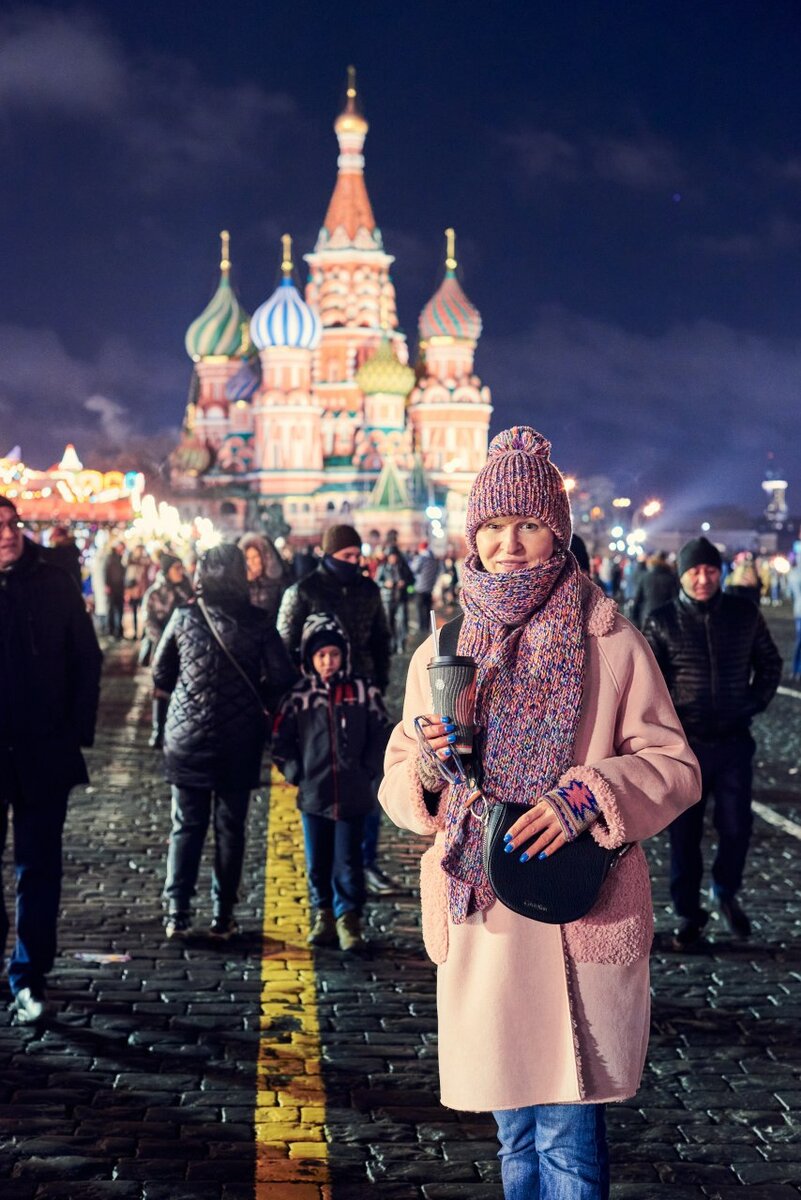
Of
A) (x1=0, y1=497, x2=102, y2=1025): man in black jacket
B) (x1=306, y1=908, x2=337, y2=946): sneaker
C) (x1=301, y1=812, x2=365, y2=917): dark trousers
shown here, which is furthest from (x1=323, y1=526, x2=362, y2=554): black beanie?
(x1=0, y1=497, x2=102, y2=1025): man in black jacket

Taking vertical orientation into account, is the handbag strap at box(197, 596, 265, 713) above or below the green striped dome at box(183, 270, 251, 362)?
below

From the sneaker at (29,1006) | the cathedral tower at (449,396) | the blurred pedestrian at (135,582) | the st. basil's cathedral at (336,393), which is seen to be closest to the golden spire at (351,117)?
the st. basil's cathedral at (336,393)

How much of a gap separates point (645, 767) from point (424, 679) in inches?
18.3

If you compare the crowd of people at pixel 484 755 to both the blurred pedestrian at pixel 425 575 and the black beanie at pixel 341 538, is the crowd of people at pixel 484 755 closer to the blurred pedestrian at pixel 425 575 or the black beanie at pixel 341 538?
the black beanie at pixel 341 538

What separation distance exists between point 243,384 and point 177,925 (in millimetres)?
98838

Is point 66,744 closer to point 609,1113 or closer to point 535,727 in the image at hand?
point 609,1113

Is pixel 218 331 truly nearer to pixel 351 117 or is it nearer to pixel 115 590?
pixel 351 117

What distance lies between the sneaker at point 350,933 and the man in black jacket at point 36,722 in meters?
1.19

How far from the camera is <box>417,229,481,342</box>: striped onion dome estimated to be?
10456cm

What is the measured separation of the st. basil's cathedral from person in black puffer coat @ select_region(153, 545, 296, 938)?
82.5 m

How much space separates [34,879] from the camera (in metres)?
5.66

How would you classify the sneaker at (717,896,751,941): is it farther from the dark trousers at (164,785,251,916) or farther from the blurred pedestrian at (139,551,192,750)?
the blurred pedestrian at (139,551,192,750)

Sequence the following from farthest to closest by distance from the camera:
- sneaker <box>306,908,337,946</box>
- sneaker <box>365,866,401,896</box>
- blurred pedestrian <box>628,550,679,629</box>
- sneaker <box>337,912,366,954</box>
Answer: blurred pedestrian <box>628,550,679,629</box> < sneaker <box>365,866,401,896</box> < sneaker <box>306,908,337,946</box> < sneaker <box>337,912,366,954</box>

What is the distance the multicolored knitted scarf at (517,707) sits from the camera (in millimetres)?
3123
